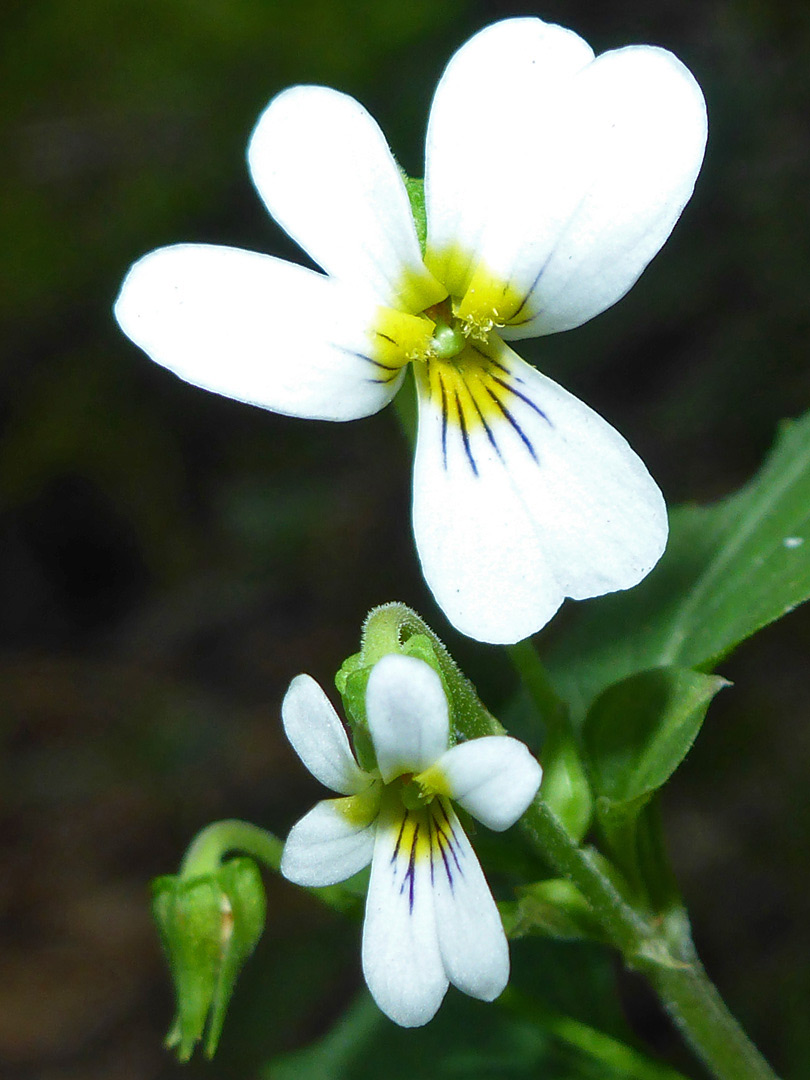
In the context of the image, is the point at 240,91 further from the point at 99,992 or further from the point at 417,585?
the point at 99,992

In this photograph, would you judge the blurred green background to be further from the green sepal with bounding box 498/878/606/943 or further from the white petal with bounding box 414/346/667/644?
the white petal with bounding box 414/346/667/644

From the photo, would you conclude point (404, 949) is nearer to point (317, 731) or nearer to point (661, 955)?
point (317, 731)

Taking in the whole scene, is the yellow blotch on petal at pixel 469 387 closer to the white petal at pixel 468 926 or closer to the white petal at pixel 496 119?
the white petal at pixel 496 119

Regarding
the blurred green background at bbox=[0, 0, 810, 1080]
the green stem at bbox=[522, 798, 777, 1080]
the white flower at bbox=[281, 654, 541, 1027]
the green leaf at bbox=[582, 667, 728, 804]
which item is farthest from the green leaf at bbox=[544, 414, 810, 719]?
the blurred green background at bbox=[0, 0, 810, 1080]

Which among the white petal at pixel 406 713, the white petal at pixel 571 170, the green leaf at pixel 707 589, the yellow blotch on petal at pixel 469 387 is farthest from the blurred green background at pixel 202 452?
the white petal at pixel 406 713

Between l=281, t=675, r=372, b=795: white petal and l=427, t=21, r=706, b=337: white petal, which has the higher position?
l=427, t=21, r=706, b=337: white petal

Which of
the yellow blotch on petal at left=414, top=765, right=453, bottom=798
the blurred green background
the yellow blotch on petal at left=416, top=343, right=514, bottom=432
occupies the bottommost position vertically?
the yellow blotch on petal at left=414, top=765, right=453, bottom=798
